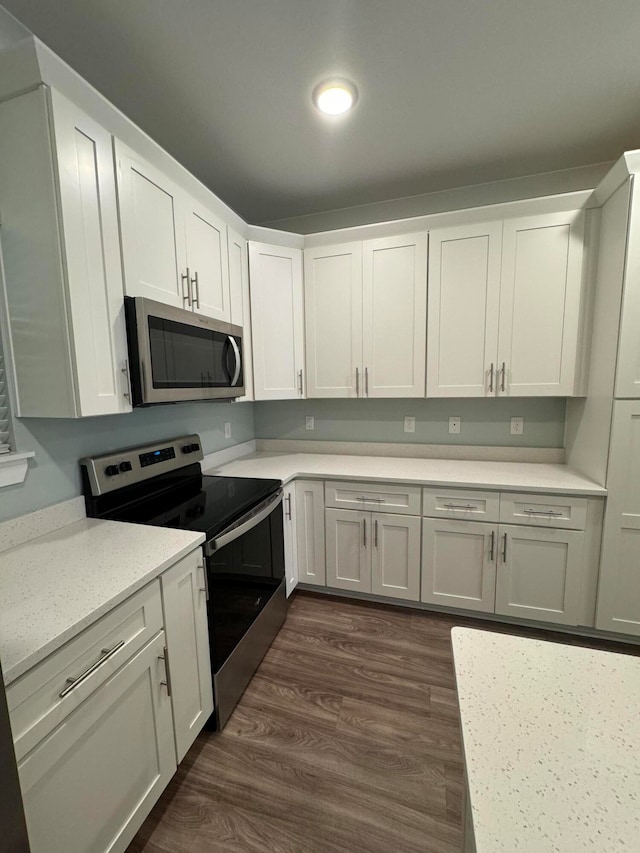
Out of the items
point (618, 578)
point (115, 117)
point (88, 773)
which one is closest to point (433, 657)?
point (618, 578)

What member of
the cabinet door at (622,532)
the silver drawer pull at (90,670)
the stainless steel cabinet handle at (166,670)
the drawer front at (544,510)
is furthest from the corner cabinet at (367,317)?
the silver drawer pull at (90,670)

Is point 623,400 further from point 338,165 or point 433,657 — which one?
point 338,165

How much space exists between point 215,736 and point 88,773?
743 millimetres

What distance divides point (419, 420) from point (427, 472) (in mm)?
541

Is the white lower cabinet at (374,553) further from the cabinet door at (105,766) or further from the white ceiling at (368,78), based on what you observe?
the white ceiling at (368,78)

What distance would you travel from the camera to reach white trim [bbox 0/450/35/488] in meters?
1.28

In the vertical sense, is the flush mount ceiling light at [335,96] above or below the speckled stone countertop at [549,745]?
above

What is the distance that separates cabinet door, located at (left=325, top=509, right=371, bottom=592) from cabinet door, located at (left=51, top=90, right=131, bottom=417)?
151cm

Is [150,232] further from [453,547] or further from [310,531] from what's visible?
[453,547]

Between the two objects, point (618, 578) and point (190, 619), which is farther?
point (618, 578)

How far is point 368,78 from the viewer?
5.18ft

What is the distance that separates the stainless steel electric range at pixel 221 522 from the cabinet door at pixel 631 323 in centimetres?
189

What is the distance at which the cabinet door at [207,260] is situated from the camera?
1819 millimetres

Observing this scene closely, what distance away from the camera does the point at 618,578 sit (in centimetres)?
193
